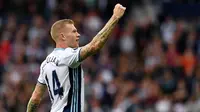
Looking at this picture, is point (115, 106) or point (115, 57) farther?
point (115, 57)

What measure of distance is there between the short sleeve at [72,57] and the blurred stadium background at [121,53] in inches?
294

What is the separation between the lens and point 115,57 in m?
19.3

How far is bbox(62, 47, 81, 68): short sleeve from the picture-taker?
8875mm

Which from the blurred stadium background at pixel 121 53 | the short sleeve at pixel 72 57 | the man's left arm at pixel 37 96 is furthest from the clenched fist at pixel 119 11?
the blurred stadium background at pixel 121 53

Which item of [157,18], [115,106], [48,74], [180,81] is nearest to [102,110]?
[115,106]

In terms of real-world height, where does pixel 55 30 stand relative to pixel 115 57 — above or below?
below

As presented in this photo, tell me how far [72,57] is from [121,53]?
1062 centimetres

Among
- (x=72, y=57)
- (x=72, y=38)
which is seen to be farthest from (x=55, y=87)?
(x=72, y=38)

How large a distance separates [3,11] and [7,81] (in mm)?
3750

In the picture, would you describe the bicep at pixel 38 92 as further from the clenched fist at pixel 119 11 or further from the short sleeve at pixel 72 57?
the clenched fist at pixel 119 11

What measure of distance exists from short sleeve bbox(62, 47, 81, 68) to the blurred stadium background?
7.48 metres

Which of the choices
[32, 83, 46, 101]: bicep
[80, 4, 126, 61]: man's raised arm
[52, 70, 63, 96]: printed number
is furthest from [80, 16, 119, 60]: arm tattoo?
[32, 83, 46, 101]: bicep

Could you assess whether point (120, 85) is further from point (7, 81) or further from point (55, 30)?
point (55, 30)

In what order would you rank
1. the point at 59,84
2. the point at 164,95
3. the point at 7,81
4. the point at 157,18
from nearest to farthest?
the point at 59,84 → the point at 164,95 → the point at 7,81 → the point at 157,18
